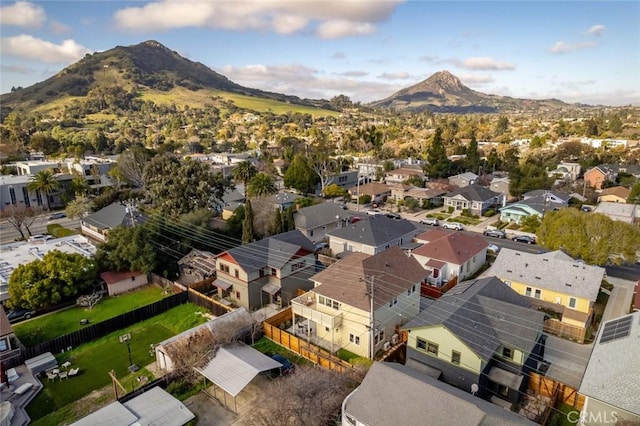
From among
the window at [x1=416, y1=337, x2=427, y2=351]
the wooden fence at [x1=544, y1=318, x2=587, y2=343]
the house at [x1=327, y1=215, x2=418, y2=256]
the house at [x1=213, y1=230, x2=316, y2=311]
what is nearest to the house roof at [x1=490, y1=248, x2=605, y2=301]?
the wooden fence at [x1=544, y1=318, x2=587, y2=343]

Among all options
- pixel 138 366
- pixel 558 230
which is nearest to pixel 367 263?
pixel 138 366

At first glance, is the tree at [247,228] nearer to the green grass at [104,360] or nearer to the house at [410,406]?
the green grass at [104,360]

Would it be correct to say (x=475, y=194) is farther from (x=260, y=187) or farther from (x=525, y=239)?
(x=260, y=187)

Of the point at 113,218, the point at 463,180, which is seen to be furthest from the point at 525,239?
the point at 113,218

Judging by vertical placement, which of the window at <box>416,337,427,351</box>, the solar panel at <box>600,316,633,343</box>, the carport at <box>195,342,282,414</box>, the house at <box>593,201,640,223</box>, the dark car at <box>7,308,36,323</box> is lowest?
the dark car at <box>7,308,36,323</box>

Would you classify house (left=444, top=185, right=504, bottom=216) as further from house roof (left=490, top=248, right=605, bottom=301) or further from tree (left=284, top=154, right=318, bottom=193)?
house roof (left=490, top=248, right=605, bottom=301)
